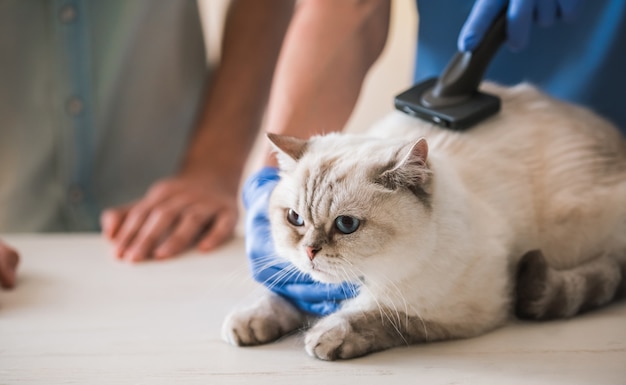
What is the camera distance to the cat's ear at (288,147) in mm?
1228

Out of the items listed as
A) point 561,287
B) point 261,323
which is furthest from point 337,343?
point 561,287

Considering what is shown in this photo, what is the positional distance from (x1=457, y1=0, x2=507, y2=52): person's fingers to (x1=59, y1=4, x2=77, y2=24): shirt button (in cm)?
101

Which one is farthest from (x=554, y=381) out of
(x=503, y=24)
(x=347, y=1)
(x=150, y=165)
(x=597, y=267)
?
(x=150, y=165)

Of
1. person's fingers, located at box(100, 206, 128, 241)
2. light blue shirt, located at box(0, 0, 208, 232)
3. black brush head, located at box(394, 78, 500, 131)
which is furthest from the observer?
light blue shirt, located at box(0, 0, 208, 232)

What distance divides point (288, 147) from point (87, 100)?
88cm

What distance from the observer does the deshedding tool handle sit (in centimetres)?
133

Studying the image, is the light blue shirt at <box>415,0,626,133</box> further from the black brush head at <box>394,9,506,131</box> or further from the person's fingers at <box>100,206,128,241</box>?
the person's fingers at <box>100,206,128,241</box>

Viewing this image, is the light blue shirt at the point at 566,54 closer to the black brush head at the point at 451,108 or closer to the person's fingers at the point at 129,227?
the black brush head at the point at 451,108

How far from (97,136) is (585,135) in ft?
4.08

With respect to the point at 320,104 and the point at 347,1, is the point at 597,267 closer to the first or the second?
the point at 320,104

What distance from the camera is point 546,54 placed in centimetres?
159

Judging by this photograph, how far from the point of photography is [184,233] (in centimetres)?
165

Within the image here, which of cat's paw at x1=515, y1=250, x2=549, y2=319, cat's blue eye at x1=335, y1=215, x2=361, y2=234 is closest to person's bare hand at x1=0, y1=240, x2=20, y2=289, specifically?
cat's blue eye at x1=335, y1=215, x2=361, y2=234

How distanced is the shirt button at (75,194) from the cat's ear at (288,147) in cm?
91
